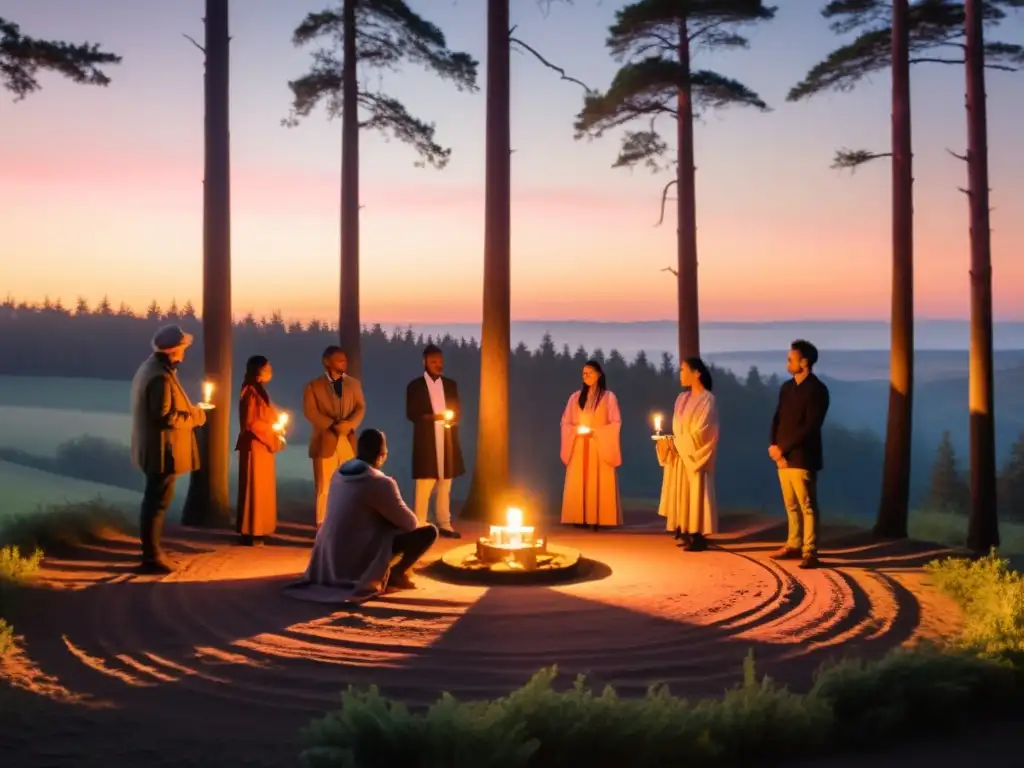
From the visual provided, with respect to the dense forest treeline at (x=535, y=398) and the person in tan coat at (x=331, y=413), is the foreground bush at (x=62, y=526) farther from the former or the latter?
the dense forest treeline at (x=535, y=398)

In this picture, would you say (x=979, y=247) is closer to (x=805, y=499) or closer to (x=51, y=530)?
(x=805, y=499)

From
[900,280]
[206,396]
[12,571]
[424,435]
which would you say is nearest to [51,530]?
[12,571]

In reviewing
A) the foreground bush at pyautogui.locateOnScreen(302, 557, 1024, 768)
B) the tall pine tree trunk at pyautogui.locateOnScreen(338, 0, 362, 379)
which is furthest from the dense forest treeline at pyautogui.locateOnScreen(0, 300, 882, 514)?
the foreground bush at pyautogui.locateOnScreen(302, 557, 1024, 768)

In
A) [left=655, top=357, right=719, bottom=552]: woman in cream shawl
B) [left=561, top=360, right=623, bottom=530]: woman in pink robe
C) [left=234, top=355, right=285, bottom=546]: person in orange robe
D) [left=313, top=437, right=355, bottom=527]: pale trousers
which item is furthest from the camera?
[left=561, top=360, right=623, bottom=530]: woman in pink robe

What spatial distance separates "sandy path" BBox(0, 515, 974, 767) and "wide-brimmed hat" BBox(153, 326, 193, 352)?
7.19 feet

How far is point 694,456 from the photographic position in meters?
11.2

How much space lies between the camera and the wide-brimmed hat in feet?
30.9

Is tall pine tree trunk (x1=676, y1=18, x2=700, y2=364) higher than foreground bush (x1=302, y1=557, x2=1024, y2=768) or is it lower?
higher

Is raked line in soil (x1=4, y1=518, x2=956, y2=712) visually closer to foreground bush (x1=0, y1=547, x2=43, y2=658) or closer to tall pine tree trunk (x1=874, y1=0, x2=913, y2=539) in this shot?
foreground bush (x1=0, y1=547, x2=43, y2=658)

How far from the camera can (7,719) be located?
5.72 metres

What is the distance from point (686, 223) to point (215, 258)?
6947 millimetres

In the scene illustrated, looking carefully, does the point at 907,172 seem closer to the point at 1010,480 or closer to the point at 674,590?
the point at 674,590

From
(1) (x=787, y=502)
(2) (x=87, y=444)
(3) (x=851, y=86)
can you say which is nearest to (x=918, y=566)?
(1) (x=787, y=502)

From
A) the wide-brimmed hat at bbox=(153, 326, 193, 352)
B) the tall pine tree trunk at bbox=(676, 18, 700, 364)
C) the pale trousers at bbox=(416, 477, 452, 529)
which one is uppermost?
the tall pine tree trunk at bbox=(676, 18, 700, 364)
